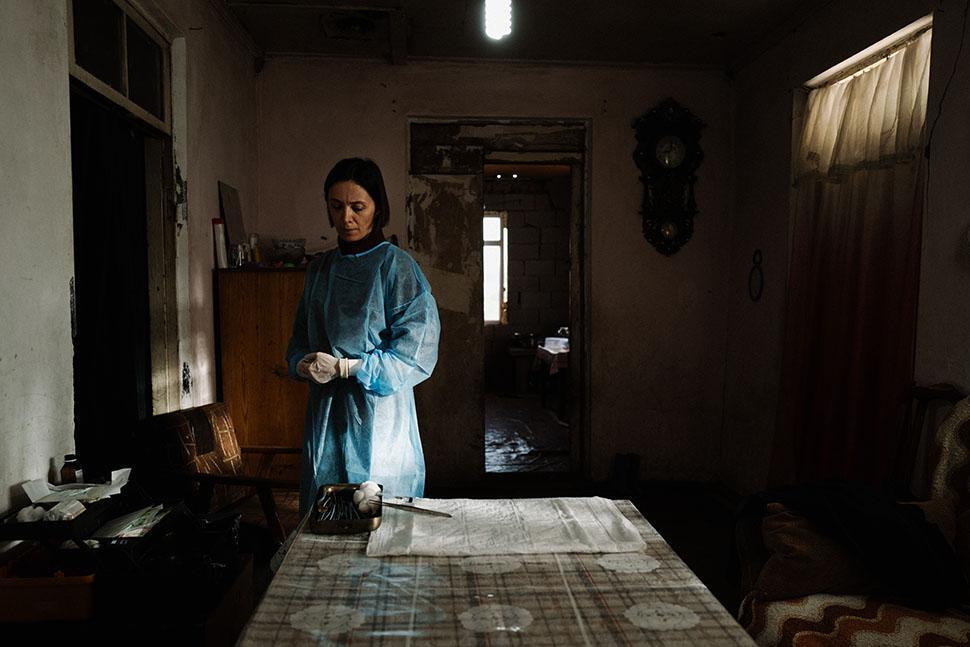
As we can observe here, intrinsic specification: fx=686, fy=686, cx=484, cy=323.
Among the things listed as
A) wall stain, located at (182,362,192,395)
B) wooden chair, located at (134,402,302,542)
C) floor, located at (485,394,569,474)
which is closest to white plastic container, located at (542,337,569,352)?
floor, located at (485,394,569,474)

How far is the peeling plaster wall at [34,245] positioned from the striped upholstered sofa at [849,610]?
1.91m

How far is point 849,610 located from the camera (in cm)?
172

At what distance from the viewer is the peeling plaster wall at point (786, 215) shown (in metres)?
2.54

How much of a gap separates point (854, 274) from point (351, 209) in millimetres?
2395

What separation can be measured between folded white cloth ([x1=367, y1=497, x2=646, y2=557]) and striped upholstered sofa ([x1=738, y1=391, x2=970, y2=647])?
0.58 metres

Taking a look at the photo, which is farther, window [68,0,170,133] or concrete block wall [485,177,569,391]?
concrete block wall [485,177,569,391]

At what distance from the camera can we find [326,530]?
138 centimetres

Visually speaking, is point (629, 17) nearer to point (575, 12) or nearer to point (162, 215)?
point (575, 12)

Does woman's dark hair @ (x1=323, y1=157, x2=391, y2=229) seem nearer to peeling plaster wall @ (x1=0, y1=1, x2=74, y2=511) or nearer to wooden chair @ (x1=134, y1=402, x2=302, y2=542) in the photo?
peeling plaster wall @ (x1=0, y1=1, x2=74, y2=511)

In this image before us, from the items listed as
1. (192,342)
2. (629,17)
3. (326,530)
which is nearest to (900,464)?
(326,530)

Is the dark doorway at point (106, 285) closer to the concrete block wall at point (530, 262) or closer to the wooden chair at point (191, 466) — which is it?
the wooden chair at point (191, 466)

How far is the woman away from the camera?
6.74 feet

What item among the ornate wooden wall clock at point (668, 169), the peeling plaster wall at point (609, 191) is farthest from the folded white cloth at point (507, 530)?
the ornate wooden wall clock at point (668, 169)

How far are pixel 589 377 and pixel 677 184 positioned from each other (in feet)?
4.70
